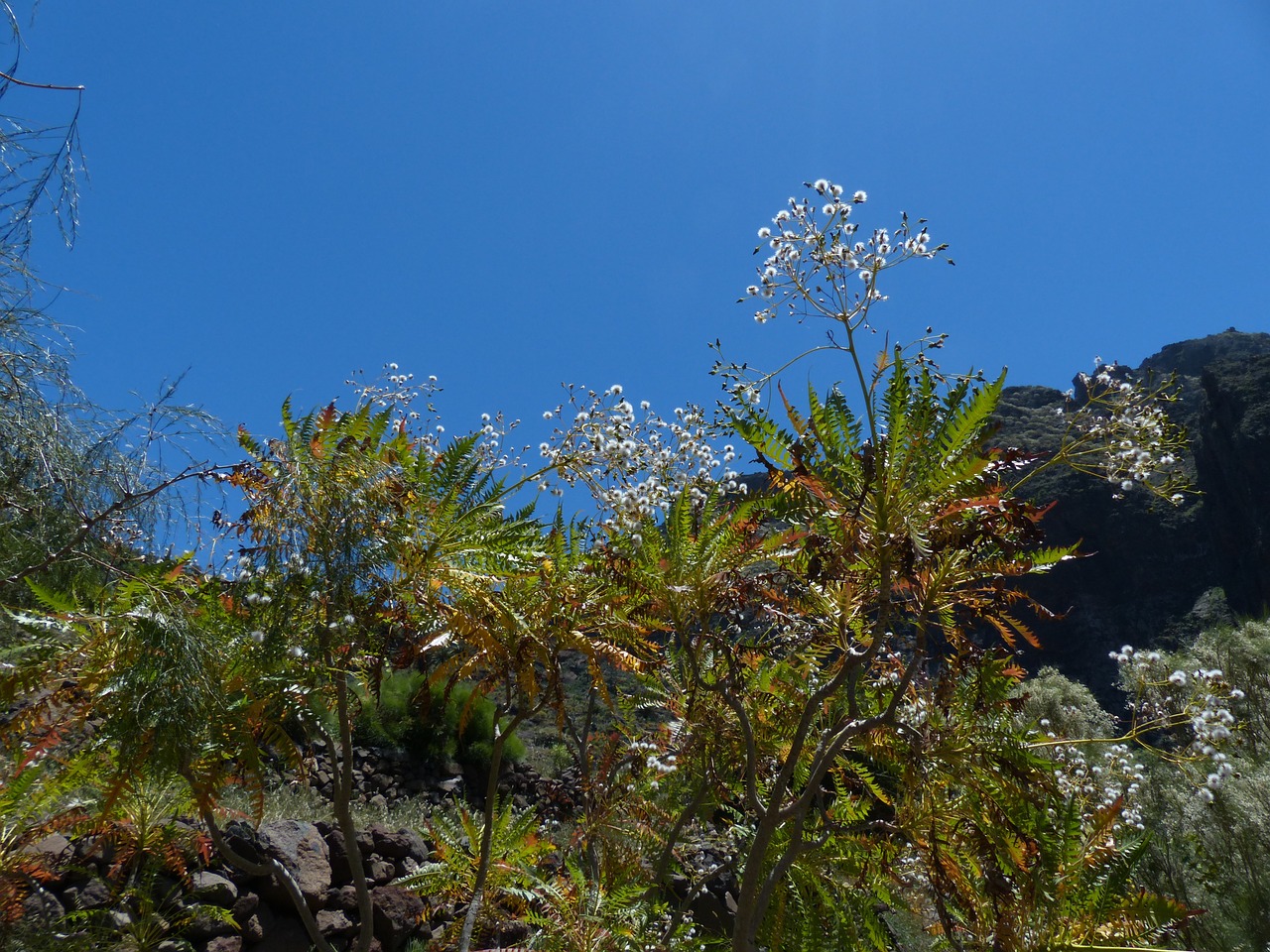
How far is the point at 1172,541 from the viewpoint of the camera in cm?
3278

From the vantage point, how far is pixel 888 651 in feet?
11.2

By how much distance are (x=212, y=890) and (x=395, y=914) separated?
1.19 meters

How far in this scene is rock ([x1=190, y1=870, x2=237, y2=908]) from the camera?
180 inches

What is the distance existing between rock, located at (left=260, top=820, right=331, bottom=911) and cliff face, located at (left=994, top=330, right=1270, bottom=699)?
27.1 m

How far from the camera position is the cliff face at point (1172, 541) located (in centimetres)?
2888

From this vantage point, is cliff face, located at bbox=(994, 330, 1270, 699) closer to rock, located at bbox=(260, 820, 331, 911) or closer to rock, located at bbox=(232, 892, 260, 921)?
rock, located at bbox=(260, 820, 331, 911)

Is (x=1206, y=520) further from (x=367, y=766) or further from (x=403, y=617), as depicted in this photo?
(x=403, y=617)

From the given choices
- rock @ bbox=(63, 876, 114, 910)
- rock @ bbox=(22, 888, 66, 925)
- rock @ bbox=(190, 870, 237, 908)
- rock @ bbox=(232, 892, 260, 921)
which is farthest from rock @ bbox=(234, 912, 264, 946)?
rock @ bbox=(22, 888, 66, 925)

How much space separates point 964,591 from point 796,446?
74cm

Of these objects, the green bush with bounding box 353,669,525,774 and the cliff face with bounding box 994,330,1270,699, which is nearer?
the green bush with bounding box 353,669,525,774

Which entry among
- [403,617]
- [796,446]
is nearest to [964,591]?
[796,446]

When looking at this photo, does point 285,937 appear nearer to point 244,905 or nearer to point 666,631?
point 244,905

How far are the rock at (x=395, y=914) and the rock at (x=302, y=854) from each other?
367 millimetres

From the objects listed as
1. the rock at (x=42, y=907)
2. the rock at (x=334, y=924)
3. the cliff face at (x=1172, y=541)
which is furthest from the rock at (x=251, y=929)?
the cliff face at (x=1172, y=541)
